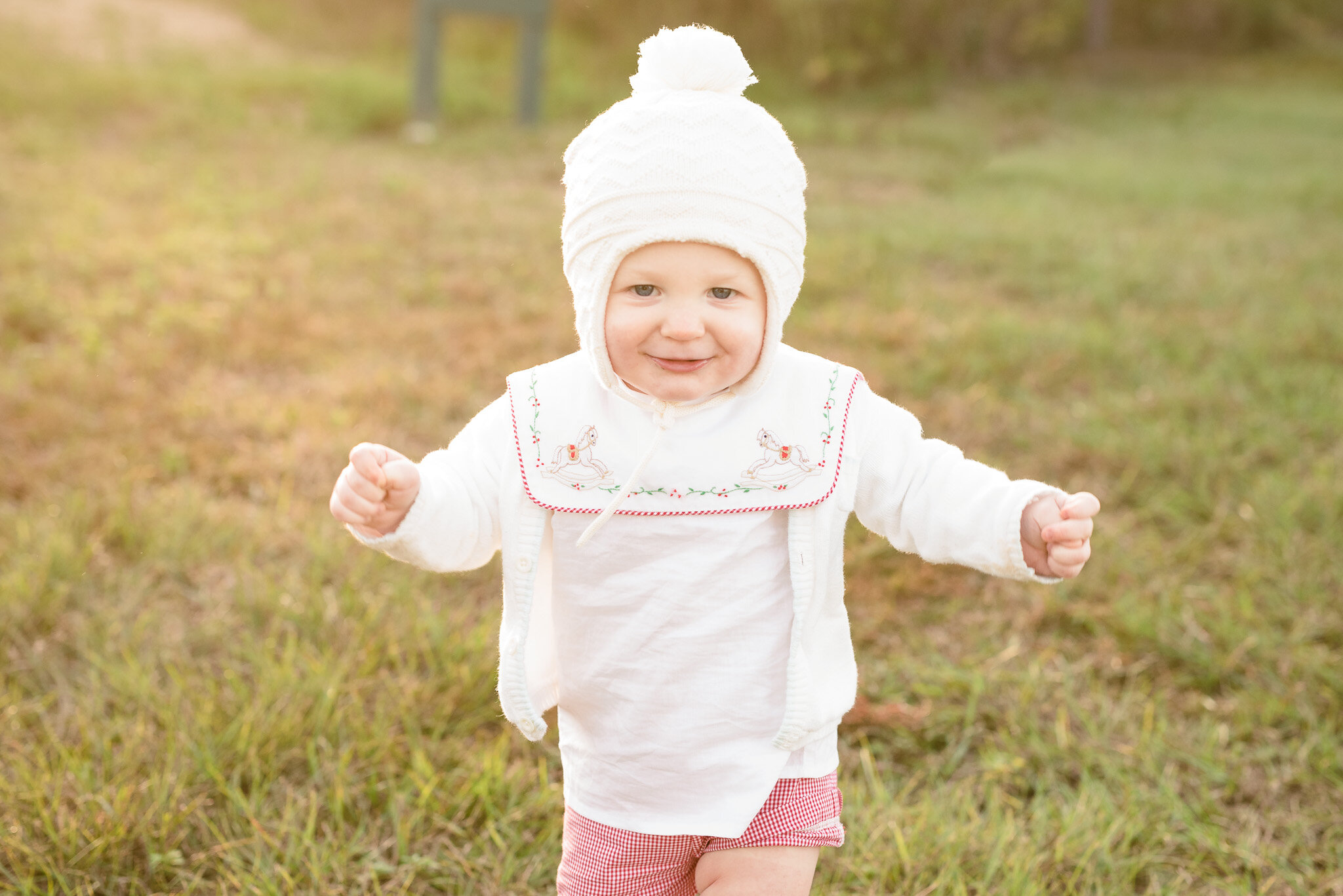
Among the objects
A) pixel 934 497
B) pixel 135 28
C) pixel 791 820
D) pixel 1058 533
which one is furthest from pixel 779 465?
pixel 135 28

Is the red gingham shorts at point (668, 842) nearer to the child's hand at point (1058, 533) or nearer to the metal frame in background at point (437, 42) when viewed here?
the child's hand at point (1058, 533)

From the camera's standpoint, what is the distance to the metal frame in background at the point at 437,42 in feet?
29.5

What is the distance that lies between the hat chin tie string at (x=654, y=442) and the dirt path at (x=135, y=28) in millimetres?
A: 9452

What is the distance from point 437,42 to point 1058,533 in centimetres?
853

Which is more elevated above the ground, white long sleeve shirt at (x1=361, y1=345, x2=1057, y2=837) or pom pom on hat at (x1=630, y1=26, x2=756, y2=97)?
pom pom on hat at (x1=630, y1=26, x2=756, y2=97)

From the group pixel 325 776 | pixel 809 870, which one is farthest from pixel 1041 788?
pixel 325 776

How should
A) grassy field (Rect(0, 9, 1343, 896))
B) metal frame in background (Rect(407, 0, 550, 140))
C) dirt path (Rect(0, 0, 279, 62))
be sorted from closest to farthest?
grassy field (Rect(0, 9, 1343, 896)), metal frame in background (Rect(407, 0, 550, 140)), dirt path (Rect(0, 0, 279, 62))

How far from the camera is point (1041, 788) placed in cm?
→ 214

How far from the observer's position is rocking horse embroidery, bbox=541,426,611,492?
4.83 feet

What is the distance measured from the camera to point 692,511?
4.76 ft

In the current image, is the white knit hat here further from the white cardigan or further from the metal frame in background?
the metal frame in background

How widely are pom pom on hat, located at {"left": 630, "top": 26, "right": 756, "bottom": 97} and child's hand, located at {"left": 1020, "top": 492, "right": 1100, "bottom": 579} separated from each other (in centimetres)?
61

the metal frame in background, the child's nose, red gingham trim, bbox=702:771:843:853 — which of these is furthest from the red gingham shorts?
the metal frame in background

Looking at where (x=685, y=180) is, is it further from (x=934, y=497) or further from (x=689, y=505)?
(x=934, y=497)
